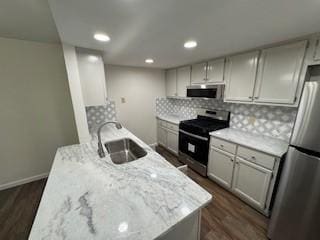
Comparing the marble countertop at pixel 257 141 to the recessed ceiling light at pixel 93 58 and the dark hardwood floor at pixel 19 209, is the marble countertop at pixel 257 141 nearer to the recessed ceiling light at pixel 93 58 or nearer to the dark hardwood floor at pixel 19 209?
the recessed ceiling light at pixel 93 58

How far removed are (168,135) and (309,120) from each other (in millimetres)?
2417

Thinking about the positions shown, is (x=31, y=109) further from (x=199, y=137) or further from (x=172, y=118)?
(x=199, y=137)

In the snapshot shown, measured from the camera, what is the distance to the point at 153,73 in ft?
10.9

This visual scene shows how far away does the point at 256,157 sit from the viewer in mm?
1612

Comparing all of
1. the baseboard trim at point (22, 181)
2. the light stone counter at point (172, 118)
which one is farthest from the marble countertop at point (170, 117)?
→ the baseboard trim at point (22, 181)

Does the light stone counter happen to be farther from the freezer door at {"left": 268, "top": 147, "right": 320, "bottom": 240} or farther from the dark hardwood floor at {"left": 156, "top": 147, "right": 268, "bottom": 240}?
the freezer door at {"left": 268, "top": 147, "right": 320, "bottom": 240}

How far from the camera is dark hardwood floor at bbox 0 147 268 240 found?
147 centimetres

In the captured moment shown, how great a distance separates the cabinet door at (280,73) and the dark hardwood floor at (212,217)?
1.50 meters

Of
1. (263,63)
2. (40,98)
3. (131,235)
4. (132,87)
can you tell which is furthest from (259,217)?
(40,98)

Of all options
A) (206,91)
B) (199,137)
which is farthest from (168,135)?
(206,91)

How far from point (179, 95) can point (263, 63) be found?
65.3 inches

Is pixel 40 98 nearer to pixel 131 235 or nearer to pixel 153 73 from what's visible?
pixel 153 73

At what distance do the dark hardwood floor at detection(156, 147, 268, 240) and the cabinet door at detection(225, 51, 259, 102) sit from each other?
59.3 inches

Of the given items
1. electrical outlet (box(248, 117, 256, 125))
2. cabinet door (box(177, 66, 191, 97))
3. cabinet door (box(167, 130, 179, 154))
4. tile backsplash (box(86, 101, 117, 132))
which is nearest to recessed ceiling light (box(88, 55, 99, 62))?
tile backsplash (box(86, 101, 117, 132))
